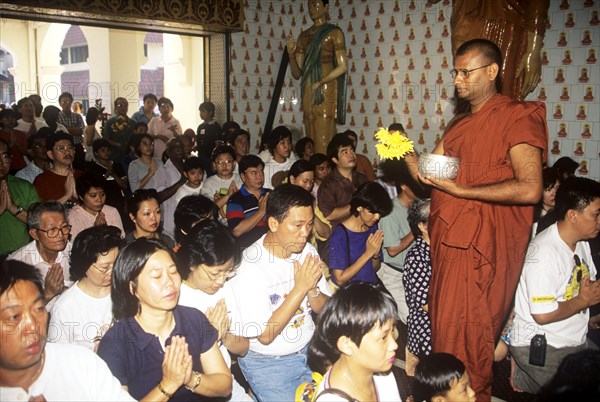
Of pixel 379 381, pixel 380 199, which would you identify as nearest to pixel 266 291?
pixel 379 381

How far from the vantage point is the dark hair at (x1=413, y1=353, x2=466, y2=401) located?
2332mm

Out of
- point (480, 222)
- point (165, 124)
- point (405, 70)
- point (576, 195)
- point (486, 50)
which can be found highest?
point (405, 70)

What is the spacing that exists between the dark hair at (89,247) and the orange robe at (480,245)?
5.81 feet

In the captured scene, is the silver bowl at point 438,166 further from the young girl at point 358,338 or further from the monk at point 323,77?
the monk at point 323,77

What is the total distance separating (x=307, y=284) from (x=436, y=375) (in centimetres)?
71

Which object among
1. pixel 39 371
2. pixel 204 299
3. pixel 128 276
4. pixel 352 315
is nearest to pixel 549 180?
pixel 352 315

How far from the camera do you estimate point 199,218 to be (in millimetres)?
3395

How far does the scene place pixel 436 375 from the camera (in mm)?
2352

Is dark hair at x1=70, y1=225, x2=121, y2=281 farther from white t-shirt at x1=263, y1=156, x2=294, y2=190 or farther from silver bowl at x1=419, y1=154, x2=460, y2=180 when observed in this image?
white t-shirt at x1=263, y1=156, x2=294, y2=190

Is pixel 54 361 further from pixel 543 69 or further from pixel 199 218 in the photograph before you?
pixel 543 69

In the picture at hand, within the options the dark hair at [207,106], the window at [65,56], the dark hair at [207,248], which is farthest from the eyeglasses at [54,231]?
the window at [65,56]

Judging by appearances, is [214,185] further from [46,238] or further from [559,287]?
[559,287]

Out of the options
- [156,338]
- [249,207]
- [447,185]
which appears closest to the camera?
[156,338]

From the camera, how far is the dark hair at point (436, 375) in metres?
2.33
